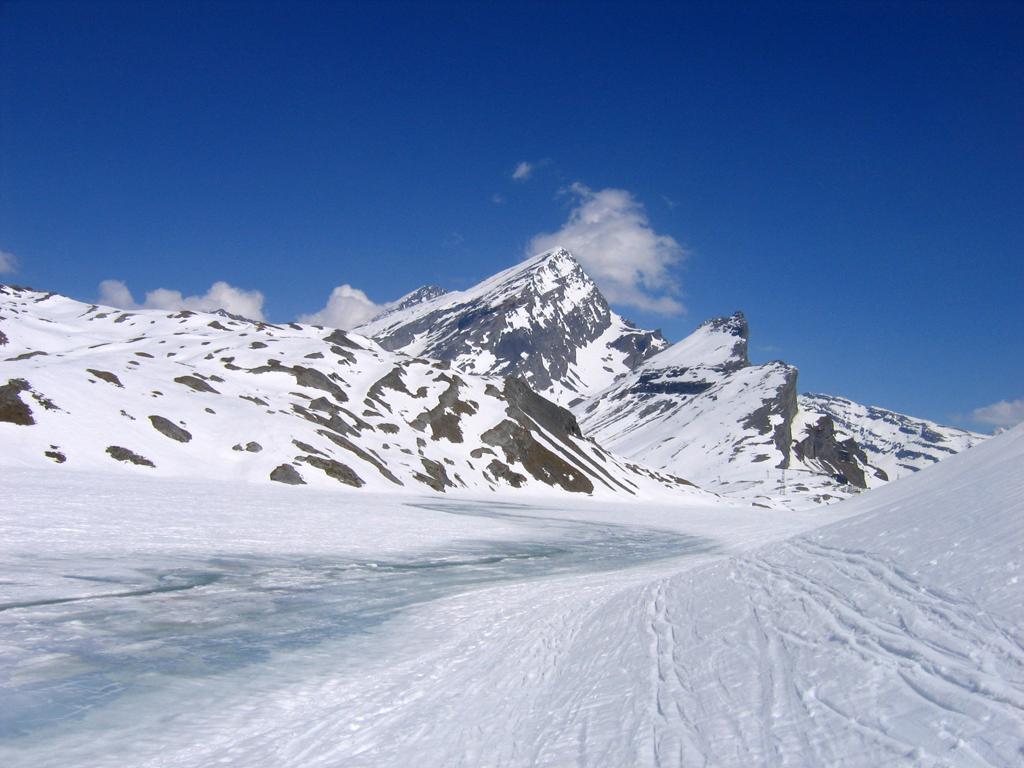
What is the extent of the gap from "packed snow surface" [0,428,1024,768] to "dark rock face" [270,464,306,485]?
4126 centimetres

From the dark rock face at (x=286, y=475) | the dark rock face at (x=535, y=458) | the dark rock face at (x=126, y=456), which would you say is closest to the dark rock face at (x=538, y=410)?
the dark rock face at (x=535, y=458)

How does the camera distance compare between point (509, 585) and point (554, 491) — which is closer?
point (509, 585)

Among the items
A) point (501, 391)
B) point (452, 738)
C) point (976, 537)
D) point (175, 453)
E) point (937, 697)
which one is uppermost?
point (501, 391)

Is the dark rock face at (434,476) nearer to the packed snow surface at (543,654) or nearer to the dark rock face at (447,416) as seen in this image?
the dark rock face at (447,416)

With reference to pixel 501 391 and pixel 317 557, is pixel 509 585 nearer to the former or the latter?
pixel 317 557

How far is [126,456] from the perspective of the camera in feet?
189

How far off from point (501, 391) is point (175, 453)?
261 feet

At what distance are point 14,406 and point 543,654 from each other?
6073cm

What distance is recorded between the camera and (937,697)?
7.43 metres

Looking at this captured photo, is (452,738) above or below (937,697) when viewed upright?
below

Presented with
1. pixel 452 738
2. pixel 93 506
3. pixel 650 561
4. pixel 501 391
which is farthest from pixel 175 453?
pixel 501 391

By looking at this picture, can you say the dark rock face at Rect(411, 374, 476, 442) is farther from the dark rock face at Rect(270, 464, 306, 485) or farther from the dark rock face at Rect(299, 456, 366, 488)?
the dark rock face at Rect(270, 464, 306, 485)

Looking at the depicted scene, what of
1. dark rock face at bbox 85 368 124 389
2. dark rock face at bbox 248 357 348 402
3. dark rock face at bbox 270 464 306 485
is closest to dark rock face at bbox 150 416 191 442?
dark rock face at bbox 85 368 124 389

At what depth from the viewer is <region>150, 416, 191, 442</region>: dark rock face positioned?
6612 cm
